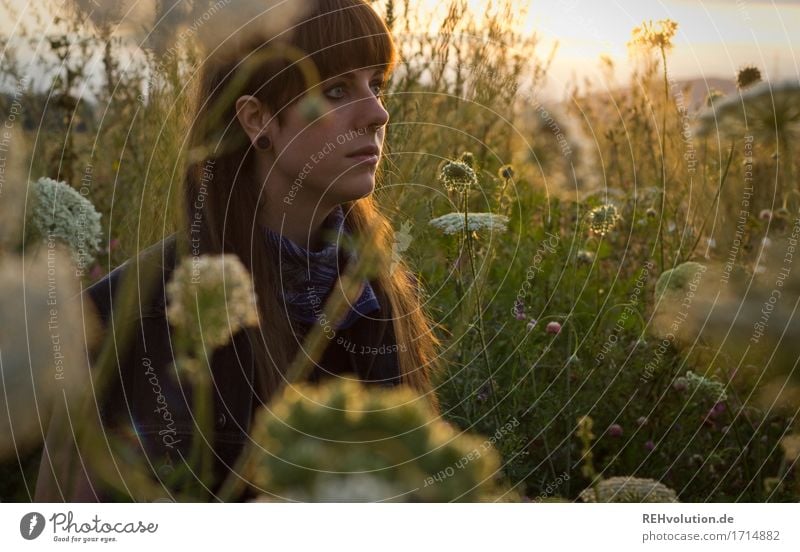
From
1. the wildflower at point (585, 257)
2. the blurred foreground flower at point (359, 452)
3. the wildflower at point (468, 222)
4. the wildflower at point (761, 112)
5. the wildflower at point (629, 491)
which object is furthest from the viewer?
the wildflower at point (585, 257)

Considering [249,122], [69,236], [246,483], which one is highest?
[249,122]

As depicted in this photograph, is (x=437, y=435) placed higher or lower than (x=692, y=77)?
lower

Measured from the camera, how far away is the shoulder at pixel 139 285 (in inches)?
36.2

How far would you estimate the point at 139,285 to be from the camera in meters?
0.94

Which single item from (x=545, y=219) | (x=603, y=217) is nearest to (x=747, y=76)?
(x=603, y=217)

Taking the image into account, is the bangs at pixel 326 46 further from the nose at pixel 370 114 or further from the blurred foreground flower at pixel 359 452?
the blurred foreground flower at pixel 359 452

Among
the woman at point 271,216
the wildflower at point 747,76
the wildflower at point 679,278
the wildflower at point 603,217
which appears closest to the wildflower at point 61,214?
the woman at point 271,216

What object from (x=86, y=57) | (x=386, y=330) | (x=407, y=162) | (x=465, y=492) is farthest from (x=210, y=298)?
(x=86, y=57)

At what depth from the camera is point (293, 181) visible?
3.27 feet

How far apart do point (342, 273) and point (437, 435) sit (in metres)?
0.79

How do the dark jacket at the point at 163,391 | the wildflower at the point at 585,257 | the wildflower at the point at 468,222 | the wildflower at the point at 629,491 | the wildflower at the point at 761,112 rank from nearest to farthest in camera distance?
the wildflower at the point at 629,491, the dark jacket at the point at 163,391, the wildflower at the point at 468,222, the wildflower at the point at 761,112, the wildflower at the point at 585,257

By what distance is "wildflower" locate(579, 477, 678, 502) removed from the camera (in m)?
0.66

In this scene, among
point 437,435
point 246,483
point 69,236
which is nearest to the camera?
point 437,435
